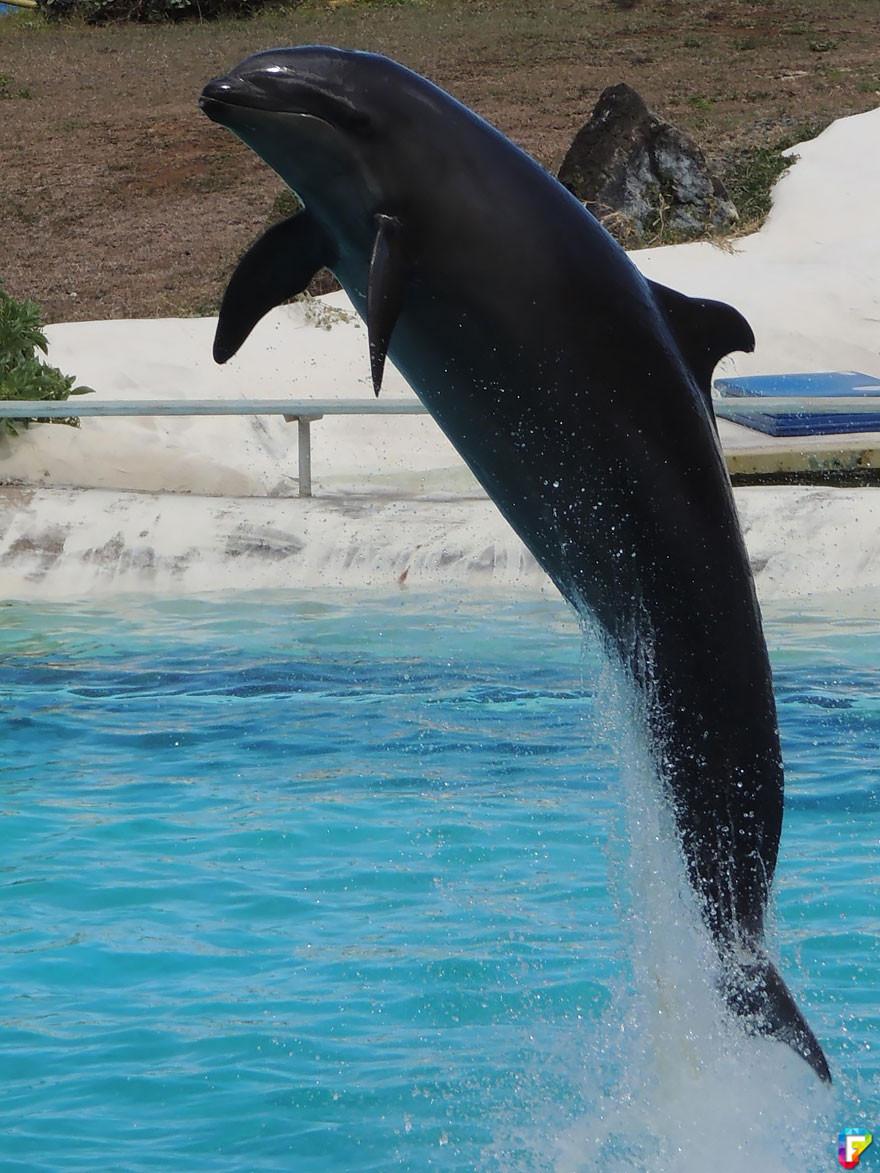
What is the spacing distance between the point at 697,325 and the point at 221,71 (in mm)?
23035

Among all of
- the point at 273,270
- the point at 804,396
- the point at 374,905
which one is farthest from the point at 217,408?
the point at 273,270

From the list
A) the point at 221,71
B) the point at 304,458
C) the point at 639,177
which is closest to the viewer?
the point at 304,458

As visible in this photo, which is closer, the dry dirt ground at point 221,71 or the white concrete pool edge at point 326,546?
the white concrete pool edge at point 326,546

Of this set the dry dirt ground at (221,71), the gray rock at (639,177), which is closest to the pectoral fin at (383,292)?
the dry dirt ground at (221,71)

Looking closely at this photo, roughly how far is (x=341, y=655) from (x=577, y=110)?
53.3 ft

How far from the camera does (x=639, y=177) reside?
1644 centimetres

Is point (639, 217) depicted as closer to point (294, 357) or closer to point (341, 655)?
point (294, 357)

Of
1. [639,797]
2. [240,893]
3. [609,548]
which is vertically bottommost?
[240,893]

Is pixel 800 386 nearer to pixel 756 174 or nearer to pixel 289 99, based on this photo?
pixel 756 174

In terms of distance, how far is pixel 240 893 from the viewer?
522 cm

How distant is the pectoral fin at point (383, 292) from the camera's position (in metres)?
2.67

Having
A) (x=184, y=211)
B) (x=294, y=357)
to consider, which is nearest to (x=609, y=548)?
(x=294, y=357)

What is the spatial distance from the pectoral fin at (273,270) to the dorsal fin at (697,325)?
61cm

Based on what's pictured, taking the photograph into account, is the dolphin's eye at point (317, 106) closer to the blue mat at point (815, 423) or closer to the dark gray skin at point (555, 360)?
the dark gray skin at point (555, 360)
